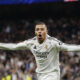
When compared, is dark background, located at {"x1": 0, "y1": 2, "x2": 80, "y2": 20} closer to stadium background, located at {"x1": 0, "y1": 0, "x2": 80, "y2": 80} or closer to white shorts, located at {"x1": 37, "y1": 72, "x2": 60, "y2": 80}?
stadium background, located at {"x1": 0, "y1": 0, "x2": 80, "y2": 80}

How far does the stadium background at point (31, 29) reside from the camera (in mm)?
14845

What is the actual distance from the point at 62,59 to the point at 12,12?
20.4 feet

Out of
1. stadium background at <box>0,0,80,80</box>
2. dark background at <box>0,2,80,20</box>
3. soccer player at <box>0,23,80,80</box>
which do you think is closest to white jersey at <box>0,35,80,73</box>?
soccer player at <box>0,23,80,80</box>

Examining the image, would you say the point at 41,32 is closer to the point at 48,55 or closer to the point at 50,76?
the point at 48,55

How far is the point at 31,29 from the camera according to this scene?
19.5m

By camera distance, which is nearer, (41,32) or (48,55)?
(41,32)

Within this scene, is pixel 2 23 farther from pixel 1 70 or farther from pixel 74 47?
pixel 74 47

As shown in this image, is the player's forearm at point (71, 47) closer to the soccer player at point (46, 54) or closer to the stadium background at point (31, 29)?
the soccer player at point (46, 54)

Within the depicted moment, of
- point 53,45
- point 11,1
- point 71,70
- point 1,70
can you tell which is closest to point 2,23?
point 11,1

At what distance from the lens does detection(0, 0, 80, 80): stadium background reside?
48.7 ft

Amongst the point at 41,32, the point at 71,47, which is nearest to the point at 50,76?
the point at 71,47

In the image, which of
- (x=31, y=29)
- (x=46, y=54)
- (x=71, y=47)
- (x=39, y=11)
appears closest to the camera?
(x=71, y=47)

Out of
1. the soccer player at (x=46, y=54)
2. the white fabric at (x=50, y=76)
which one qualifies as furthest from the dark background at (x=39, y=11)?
the white fabric at (x=50, y=76)

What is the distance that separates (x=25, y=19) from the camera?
2088 cm
